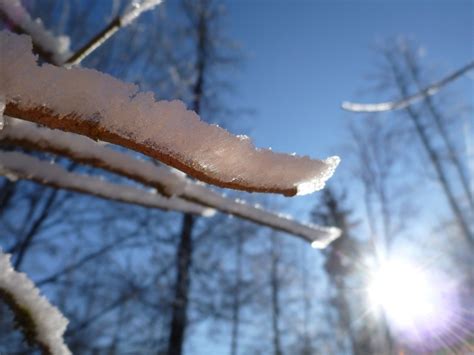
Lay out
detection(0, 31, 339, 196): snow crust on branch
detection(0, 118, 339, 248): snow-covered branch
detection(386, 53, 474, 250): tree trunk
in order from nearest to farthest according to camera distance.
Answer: detection(0, 31, 339, 196): snow crust on branch, detection(0, 118, 339, 248): snow-covered branch, detection(386, 53, 474, 250): tree trunk

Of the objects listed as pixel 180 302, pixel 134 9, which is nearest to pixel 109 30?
pixel 134 9

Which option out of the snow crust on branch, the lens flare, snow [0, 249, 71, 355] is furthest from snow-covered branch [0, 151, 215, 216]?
the lens flare

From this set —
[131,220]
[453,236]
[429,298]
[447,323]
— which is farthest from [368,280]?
[453,236]

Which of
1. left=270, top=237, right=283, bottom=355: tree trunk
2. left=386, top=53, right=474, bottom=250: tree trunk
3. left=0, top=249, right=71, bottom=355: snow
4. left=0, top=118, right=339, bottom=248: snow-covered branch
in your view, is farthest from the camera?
left=270, top=237, right=283, bottom=355: tree trunk

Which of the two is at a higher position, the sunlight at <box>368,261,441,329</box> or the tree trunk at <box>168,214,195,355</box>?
the sunlight at <box>368,261,441,329</box>

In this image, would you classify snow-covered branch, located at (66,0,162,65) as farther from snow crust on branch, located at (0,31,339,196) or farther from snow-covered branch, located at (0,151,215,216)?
snow crust on branch, located at (0,31,339,196)

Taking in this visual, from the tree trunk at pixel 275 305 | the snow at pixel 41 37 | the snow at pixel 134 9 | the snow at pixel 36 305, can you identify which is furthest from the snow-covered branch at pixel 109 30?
the tree trunk at pixel 275 305
